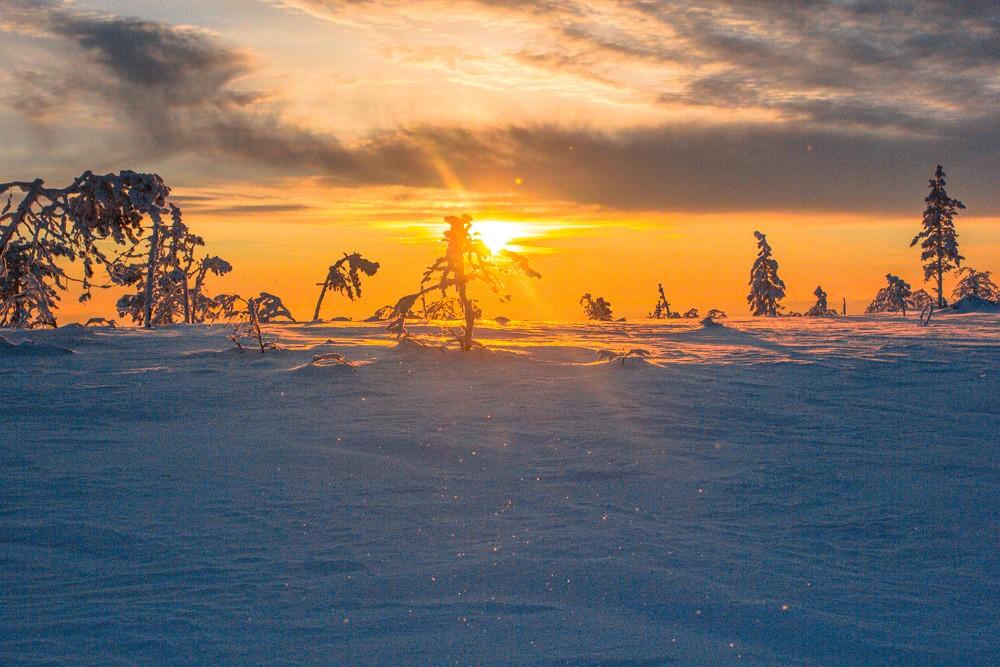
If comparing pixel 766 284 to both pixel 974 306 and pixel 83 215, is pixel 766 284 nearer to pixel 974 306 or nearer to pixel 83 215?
pixel 974 306

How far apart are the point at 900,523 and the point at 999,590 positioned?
3.51 feet

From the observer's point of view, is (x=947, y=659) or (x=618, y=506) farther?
(x=618, y=506)

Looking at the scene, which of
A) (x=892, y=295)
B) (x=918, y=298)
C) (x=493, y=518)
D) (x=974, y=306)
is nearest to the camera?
(x=493, y=518)

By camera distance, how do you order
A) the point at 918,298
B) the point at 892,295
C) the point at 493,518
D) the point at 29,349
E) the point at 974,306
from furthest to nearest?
the point at 918,298 → the point at 892,295 → the point at 974,306 → the point at 29,349 → the point at 493,518

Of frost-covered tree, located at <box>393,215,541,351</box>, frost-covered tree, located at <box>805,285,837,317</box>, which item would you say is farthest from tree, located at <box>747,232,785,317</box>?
frost-covered tree, located at <box>393,215,541,351</box>

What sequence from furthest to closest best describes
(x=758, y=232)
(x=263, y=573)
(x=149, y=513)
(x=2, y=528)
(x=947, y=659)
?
(x=758, y=232), (x=149, y=513), (x=2, y=528), (x=263, y=573), (x=947, y=659)

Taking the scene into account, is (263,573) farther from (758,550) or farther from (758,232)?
(758,232)

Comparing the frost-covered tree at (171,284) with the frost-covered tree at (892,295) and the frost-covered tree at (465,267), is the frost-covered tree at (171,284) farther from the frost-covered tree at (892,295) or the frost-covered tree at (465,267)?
the frost-covered tree at (892,295)

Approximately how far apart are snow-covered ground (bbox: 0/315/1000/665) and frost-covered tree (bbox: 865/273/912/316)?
44089 mm

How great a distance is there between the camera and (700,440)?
7.54 meters

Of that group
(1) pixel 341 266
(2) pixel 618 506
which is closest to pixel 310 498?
(2) pixel 618 506

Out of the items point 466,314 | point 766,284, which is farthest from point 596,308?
point 466,314

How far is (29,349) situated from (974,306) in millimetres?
26487

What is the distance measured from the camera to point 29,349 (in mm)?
11766
